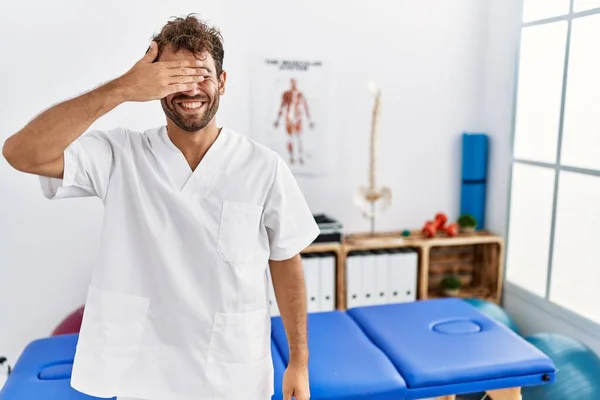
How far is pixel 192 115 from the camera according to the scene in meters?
1.21

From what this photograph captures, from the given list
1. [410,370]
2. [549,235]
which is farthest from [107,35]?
[549,235]

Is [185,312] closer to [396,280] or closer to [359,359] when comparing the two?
[359,359]

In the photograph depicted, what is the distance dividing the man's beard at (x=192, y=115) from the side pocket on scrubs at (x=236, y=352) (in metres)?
0.42

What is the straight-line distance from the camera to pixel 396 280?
9.04ft

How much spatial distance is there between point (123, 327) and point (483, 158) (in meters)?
2.26

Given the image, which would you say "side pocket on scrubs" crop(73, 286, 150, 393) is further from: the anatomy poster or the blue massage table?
the anatomy poster

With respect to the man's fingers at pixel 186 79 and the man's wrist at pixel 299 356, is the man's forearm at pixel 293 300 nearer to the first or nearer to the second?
the man's wrist at pixel 299 356

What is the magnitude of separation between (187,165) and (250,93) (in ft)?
4.83

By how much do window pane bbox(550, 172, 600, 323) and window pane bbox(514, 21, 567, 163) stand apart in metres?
0.21

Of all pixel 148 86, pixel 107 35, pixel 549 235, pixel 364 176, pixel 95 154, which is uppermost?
pixel 107 35

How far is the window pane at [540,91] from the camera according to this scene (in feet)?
8.44

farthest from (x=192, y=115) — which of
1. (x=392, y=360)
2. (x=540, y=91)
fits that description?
(x=540, y=91)

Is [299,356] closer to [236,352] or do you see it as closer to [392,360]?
[236,352]

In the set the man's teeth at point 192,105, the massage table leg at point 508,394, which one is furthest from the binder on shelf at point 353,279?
the man's teeth at point 192,105
